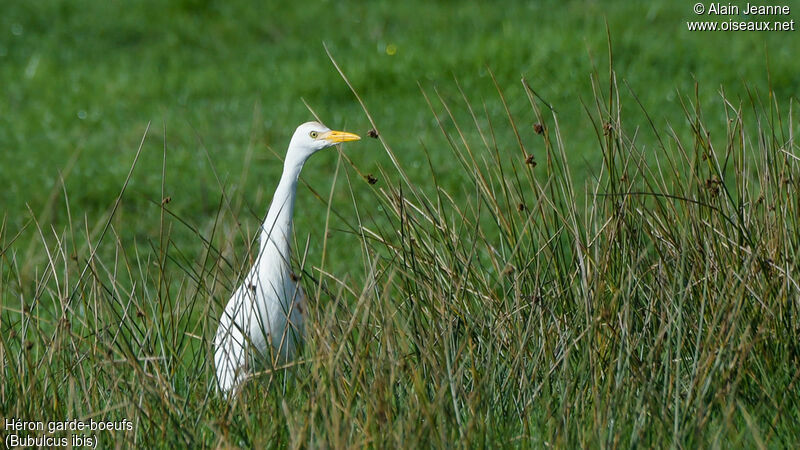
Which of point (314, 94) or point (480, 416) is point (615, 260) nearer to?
point (480, 416)

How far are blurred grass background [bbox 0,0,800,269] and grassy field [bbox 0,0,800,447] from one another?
34mm

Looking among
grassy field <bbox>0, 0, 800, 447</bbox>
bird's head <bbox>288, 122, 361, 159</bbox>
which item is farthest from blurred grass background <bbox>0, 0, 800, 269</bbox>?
bird's head <bbox>288, 122, 361, 159</bbox>

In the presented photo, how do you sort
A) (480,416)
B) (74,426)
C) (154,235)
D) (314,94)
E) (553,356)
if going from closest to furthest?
(480,416)
(74,426)
(553,356)
(154,235)
(314,94)

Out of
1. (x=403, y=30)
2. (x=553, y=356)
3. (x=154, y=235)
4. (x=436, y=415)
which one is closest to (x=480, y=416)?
(x=436, y=415)

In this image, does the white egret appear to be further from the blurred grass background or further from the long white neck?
the blurred grass background

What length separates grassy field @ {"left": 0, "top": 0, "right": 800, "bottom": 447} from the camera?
2756mm

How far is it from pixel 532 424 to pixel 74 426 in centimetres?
118

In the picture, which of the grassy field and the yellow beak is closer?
the grassy field

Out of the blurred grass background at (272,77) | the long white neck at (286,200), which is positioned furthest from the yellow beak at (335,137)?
the blurred grass background at (272,77)

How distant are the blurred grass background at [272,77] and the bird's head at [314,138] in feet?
10.3

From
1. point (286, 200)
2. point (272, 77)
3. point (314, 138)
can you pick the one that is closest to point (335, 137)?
point (314, 138)

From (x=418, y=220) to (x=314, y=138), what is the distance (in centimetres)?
45

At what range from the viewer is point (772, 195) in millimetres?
3346

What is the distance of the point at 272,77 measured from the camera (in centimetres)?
967
